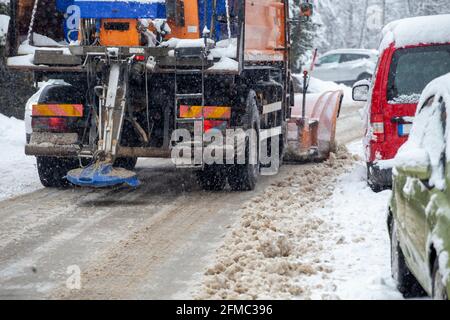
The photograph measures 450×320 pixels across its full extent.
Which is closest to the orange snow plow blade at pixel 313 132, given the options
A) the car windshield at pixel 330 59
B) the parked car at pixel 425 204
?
the parked car at pixel 425 204

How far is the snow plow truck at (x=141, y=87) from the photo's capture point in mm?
10664

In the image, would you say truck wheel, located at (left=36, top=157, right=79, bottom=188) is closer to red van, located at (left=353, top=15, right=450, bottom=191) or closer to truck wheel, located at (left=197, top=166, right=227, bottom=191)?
truck wheel, located at (left=197, top=166, right=227, bottom=191)

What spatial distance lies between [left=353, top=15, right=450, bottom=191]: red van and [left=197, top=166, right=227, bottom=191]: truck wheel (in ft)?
6.98

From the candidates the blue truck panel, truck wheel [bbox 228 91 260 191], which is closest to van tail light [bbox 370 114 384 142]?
truck wheel [bbox 228 91 260 191]

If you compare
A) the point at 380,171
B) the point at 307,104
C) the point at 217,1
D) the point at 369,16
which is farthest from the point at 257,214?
the point at 369,16

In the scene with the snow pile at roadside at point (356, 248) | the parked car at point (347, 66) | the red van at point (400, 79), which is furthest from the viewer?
the parked car at point (347, 66)

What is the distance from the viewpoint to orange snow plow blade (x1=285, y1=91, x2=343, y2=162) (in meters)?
14.3

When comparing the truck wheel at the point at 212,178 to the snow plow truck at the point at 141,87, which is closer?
the snow plow truck at the point at 141,87

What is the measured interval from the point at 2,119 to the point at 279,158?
7.27 m

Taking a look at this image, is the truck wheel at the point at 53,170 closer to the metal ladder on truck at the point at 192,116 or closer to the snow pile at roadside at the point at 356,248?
the metal ladder on truck at the point at 192,116

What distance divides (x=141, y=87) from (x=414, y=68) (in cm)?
325

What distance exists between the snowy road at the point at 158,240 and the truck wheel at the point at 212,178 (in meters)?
0.16

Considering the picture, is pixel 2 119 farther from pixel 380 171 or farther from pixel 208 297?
pixel 208 297

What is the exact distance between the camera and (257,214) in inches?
373
